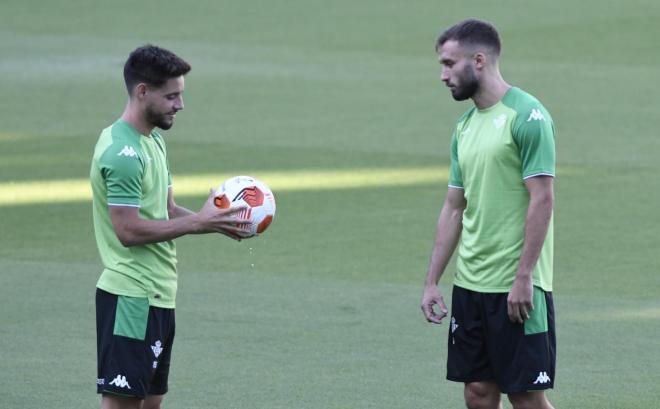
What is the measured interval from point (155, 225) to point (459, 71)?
152 cm

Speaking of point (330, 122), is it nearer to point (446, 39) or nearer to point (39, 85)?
point (39, 85)

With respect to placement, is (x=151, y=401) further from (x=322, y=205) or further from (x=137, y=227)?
(x=322, y=205)

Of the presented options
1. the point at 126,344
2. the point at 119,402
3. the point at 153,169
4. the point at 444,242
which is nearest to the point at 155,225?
the point at 153,169

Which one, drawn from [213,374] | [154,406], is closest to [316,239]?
[213,374]

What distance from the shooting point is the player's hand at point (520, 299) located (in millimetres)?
6223

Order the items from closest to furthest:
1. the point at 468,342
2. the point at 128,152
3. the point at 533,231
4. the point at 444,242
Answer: the point at 128,152, the point at 533,231, the point at 468,342, the point at 444,242

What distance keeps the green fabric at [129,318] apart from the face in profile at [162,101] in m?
0.77

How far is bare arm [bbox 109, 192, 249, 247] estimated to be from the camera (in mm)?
6012

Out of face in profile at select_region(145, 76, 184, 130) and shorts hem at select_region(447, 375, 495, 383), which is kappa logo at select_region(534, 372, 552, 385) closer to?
shorts hem at select_region(447, 375, 495, 383)

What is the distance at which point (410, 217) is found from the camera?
44.1 feet

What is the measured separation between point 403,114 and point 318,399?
39.9ft

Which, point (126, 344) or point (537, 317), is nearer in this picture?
point (126, 344)

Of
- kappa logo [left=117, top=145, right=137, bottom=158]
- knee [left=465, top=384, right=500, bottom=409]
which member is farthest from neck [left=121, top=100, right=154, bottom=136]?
knee [left=465, top=384, right=500, bottom=409]

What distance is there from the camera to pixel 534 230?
244 inches
